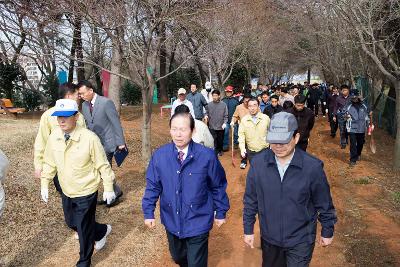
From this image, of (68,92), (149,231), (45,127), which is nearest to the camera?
(45,127)

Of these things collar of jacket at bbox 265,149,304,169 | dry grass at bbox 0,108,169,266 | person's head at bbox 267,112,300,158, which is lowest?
dry grass at bbox 0,108,169,266

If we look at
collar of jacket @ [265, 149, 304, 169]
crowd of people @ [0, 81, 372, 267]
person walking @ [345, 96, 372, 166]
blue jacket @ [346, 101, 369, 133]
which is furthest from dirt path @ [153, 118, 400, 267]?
collar of jacket @ [265, 149, 304, 169]

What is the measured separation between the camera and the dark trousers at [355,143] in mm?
9559

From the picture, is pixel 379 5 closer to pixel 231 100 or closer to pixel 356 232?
pixel 231 100

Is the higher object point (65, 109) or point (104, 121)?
point (65, 109)

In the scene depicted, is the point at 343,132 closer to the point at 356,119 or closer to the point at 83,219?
the point at 356,119

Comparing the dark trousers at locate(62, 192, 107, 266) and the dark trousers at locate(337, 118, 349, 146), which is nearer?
the dark trousers at locate(62, 192, 107, 266)

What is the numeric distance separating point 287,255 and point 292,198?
0.47 meters

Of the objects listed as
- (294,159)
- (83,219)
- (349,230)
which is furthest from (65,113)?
(349,230)

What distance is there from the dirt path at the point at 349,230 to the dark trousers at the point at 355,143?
50 centimetres

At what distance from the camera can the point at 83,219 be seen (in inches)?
164

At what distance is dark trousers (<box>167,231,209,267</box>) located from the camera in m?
3.40

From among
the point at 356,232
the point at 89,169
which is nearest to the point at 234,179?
the point at 356,232

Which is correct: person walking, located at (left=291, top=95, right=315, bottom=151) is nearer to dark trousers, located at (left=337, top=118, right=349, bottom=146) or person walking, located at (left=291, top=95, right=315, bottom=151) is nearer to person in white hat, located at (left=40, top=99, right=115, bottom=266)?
person in white hat, located at (left=40, top=99, right=115, bottom=266)
